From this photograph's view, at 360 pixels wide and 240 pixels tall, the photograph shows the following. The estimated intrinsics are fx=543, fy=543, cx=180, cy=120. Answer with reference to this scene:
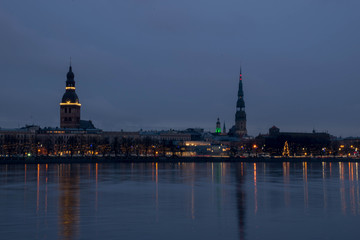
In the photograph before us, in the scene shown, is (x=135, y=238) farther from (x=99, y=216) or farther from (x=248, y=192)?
(x=248, y=192)

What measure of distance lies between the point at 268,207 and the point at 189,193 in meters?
9.03

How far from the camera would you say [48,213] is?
2645cm

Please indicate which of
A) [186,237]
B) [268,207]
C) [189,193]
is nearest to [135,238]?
[186,237]

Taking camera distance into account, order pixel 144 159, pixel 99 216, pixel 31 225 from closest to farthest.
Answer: pixel 31 225 → pixel 99 216 → pixel 144 159

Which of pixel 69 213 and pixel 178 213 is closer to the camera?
pixel 69 213

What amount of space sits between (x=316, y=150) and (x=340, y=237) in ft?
513

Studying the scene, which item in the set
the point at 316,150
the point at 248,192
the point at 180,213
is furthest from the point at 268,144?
the point at 180,213

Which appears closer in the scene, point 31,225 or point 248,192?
point 31,225

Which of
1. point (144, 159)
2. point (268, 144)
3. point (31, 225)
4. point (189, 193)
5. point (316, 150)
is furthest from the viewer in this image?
point (268, 144)

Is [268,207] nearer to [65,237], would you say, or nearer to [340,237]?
[340,237]

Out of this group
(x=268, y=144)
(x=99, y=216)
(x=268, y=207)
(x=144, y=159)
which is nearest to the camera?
(x=99, y=216)

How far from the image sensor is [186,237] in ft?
66.7

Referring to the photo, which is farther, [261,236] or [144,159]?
[144,159]

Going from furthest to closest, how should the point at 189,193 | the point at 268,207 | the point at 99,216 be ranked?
1. the point at 189,193
2. the point at 268,207
3. the point at 99,216
